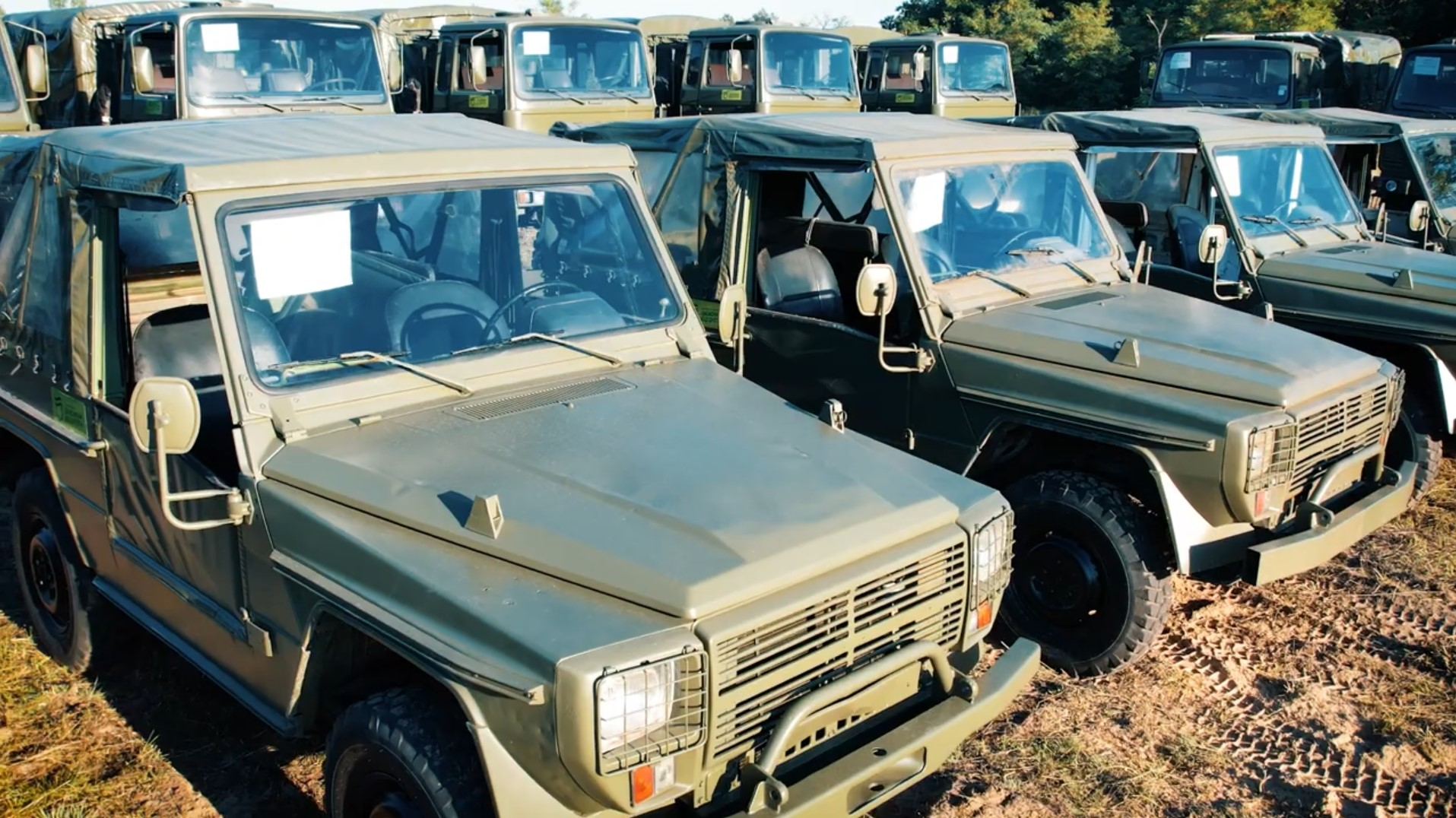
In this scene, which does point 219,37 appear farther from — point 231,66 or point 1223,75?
point 1223,75

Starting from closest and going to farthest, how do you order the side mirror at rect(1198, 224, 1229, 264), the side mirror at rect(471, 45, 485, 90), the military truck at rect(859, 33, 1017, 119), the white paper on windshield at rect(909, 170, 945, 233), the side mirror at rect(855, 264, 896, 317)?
the side mirror at rect(855, 264, 896, 317) → the white paper on windshield at rect(909, 170, 945, 233) → the side mirror at rect(1198, 224, 1229, 264) → the side mirror at rect(471, 45, 485, 90) → the military truck at rect(859, 33, 1017, 119)

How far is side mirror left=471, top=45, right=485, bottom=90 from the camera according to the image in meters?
11.2

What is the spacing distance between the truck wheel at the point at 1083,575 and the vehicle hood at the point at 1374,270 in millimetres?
2477

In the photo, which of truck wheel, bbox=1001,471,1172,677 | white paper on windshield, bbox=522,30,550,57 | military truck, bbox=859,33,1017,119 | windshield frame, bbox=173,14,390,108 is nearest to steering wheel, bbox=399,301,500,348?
truck wheel, bbox=1001,471,1172,677

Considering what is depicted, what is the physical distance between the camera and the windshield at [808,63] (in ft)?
41.4

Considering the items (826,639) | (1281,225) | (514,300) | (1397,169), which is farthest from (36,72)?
(1397,169)

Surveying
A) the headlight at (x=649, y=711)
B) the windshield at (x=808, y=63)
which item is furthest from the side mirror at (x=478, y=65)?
the headlight at (x=649, y=711)

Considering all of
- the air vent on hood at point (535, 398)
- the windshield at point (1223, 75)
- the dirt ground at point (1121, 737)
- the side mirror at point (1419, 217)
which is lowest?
the dirt ground at point (1121, 737)

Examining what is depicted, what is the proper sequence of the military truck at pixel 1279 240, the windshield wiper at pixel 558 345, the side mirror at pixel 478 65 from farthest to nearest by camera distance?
the side mirror at pixel 478 65
the military truck at pixel 1279 240
the windshield wiper at pixel 558 345

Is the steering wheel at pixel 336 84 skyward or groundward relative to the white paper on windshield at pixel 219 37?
groundward

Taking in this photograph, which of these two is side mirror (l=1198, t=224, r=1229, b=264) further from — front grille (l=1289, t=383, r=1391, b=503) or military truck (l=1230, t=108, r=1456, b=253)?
military truck (l=1230, t=108, r=1456, b=253)

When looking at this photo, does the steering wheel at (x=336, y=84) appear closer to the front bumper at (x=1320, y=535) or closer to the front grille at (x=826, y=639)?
the front bumper at (x=1320, y=535)

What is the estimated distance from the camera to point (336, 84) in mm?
9586

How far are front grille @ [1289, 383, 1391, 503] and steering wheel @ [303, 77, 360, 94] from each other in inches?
304
